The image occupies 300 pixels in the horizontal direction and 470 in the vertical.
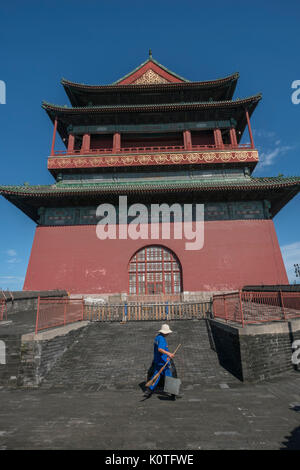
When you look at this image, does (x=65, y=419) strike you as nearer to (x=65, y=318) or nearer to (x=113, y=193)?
(x=65, y=318)

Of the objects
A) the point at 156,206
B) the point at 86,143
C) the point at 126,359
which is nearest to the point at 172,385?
the point at 126,359

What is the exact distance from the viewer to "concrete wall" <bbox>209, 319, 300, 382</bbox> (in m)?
5.30

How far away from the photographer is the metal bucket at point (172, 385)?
162 inches

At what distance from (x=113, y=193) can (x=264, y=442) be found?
12.8 m

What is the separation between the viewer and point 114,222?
14836 mm

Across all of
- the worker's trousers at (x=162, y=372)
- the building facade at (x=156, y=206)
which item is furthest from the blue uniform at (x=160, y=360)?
the building facade at (x=156, y=206)

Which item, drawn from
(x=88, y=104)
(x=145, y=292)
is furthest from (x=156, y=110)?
(x=145, y=292)

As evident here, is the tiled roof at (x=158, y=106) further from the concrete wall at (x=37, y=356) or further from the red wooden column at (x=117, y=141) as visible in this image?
the concrete wall at (x=37, y=356)

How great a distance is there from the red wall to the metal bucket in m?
9.94

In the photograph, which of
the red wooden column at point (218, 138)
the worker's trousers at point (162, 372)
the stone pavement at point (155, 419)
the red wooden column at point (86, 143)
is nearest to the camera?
the stone pavement at point (155, 419)

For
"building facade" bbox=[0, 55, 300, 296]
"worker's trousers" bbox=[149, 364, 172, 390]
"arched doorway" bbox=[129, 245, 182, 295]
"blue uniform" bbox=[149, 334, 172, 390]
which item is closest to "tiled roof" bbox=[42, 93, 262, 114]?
"building facade" bbox=[0, 55, 300, 296]

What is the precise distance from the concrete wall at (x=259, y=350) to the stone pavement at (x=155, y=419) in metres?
0.48

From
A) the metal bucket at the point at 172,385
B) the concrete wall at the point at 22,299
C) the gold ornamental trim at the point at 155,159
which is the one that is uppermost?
the gold ornamental trim at the point at 155,159

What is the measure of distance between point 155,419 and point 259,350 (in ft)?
10.5
